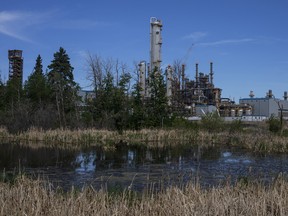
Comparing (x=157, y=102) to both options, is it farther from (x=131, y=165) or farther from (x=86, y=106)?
(x=131, y=165)

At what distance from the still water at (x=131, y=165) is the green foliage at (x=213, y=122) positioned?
7.19m

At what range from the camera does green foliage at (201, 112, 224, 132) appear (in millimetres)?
31719

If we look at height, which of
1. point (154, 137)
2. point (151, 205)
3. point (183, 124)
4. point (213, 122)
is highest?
point (213, 122)

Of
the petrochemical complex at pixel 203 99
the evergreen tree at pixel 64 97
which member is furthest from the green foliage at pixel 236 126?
the petrochemical complex at pixel 203 99

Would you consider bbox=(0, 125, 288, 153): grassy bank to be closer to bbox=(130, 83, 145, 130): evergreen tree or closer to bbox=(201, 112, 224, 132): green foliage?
bbox=(201, 112, 224, 132): green foliage

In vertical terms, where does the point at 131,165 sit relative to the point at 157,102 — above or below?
below

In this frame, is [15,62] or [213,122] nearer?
[213,122]

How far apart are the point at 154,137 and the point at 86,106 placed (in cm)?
1035

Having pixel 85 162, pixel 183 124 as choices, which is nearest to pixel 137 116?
pixel 183 124

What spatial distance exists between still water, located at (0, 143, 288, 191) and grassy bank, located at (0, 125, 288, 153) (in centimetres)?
216

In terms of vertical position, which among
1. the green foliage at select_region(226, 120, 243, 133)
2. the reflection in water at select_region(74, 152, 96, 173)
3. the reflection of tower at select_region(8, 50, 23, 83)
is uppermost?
the reflection of tower at select_region(8, 50, 23, 83)

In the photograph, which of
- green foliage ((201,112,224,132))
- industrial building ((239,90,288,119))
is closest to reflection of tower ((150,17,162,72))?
green foliage ((201,112,224,132))

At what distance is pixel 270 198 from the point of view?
22.1ft

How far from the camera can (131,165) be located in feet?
56.8
